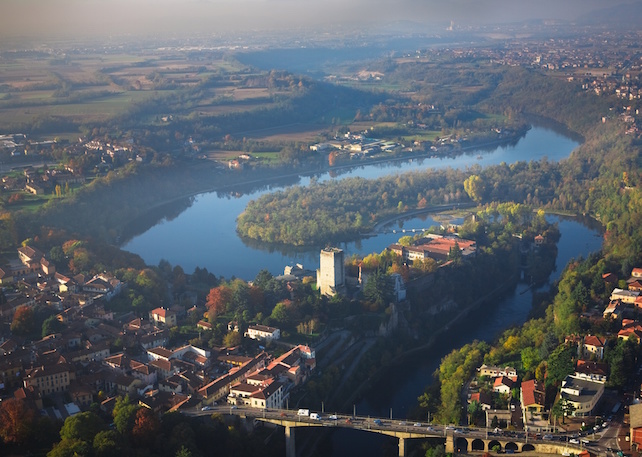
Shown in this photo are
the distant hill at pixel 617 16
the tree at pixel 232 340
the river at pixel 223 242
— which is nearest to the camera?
the tree at pixel 232 340

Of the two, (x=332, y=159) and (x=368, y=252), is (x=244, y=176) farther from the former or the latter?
(x=368, y=252)

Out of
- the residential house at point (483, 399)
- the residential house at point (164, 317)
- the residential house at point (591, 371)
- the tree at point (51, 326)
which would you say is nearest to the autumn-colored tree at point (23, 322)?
the tree at point (51, 326)

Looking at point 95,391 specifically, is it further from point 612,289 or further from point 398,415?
point 612,289

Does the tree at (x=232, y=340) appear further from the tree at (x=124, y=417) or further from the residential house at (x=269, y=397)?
the tree at (x=124, y=417)

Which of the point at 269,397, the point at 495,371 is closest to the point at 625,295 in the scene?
the point at 495,371

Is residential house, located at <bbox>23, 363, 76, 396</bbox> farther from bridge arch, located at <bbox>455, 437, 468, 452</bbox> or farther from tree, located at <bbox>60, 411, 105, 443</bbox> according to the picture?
bridge arch, located at <bbox>455, 437, 468, 452</bbox>

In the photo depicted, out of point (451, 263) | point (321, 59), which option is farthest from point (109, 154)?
point (321, 59)
